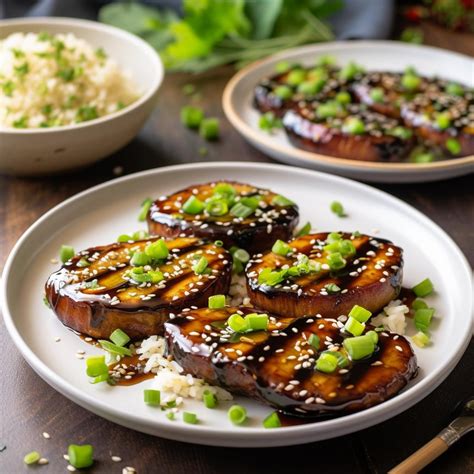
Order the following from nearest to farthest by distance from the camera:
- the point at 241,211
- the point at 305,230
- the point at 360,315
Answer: the point at 360,315
the point at 241,211
the point at 305,230

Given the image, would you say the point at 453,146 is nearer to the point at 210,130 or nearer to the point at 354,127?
the point at 354,127

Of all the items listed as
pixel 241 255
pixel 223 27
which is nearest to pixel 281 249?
pixel 241 255

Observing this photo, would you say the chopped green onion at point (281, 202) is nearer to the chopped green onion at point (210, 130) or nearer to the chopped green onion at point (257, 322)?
the chopped green onion at point (257, 322)

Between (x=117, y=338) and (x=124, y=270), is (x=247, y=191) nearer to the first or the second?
(x=124, y=270)

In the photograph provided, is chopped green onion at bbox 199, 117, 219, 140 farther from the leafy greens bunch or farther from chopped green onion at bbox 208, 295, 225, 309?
chopped green onion at bbox 208, 295, 225, 309

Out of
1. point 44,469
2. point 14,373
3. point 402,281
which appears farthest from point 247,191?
point 44,469

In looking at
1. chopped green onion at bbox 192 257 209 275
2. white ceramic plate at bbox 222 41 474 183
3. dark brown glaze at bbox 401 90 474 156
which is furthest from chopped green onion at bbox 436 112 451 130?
chopped green onion at bbox 192 257 209 275

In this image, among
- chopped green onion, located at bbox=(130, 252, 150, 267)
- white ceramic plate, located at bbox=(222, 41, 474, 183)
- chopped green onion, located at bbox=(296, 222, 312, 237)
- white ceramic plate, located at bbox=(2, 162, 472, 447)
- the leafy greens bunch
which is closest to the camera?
white ceramic plate, located at bbox=(2, 162, 472, 447)
